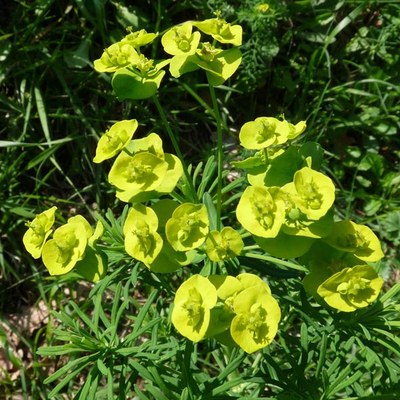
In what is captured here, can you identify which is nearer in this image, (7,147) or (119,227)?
(119,227)

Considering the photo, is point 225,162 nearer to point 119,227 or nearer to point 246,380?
point 119,227

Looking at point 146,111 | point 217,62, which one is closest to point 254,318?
point 217,62

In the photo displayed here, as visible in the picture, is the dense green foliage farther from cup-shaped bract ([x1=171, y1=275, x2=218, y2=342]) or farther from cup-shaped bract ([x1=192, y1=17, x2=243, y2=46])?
cup-shaped bract ([x1=171, y1=275, x2=218, y2=342])

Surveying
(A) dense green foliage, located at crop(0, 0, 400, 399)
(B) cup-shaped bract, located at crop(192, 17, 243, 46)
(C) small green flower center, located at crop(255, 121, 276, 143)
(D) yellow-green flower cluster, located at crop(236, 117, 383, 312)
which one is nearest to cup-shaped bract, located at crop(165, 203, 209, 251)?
(D) yellow-green flower cluster, located at crop(236, 117, 383, 312)

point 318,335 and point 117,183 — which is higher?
point 117,183

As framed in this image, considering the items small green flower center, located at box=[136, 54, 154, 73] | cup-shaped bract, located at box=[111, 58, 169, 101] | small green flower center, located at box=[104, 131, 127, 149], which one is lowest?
small green flower center, located at box=[104, 131, 127, 149]

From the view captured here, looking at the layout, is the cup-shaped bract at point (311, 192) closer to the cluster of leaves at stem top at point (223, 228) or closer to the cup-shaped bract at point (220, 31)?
the cluster of leaves at stem top at point (223, 228)

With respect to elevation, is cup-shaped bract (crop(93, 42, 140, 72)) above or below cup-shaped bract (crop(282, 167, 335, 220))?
above

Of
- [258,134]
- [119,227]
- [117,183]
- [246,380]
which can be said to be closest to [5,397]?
[119,227]
